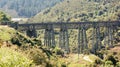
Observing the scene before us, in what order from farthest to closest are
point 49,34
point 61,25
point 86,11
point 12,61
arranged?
point 86,11 < point 61,25 < point 49,34 < point 12,61

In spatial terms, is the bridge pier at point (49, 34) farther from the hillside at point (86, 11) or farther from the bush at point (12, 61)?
the bush at point (12, 61)

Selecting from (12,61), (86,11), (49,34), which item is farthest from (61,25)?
(12,61)

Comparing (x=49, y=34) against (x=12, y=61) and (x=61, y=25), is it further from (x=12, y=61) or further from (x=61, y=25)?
(x=12, y=61)

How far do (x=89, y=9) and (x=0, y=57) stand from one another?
163m

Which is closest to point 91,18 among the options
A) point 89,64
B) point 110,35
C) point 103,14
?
point 103,14

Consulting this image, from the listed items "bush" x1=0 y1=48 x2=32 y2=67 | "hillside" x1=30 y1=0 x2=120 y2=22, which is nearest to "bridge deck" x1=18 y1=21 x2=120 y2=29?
"hillside" x1=30 y1=0 x2=120 y2=22

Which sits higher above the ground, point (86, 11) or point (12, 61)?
point (12, 61)

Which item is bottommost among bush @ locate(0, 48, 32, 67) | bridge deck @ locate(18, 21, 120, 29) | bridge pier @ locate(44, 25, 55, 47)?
bridge pier @ locate(44, 25, 55, 47)

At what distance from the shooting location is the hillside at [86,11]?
16174cm

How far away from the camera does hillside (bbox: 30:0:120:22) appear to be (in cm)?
16174

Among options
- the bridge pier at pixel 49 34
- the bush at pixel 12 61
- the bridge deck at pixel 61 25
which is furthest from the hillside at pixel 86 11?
the bush at pixel 12 61

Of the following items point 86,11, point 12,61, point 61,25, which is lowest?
point 61,25

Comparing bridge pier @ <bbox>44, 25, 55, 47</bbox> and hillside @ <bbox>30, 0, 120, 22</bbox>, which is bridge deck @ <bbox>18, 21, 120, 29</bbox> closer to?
bridge pier @ <bbox>44, 25, 55, 47</bbox>

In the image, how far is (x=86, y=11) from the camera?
174625 millimetres
